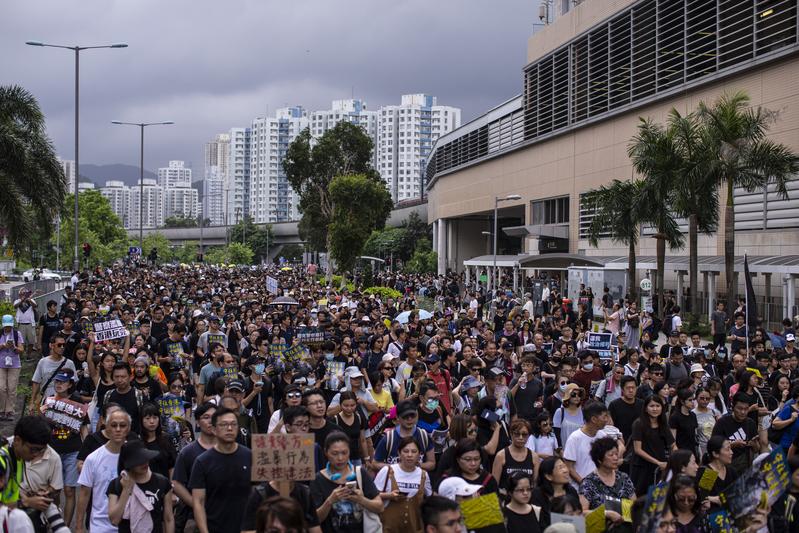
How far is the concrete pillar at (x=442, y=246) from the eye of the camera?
238 ft

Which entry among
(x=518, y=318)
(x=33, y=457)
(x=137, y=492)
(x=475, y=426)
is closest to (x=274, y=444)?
(x=137, y=492)

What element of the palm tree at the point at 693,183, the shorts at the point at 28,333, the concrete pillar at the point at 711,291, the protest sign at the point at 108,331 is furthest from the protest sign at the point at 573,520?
the concrete pillar at the point at 711,291

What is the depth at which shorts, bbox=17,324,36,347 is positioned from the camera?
21192mm

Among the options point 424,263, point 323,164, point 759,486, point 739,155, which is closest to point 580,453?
point 759,486

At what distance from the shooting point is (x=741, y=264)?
32062mm

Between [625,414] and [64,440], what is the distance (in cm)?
526

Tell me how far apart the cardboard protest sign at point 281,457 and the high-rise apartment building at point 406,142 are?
187 metres

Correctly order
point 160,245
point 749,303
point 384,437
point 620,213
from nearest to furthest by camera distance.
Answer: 1. point 384,437
2. point 749,303
3. point 620,213
4. point 160,245

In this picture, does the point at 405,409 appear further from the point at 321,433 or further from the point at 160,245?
the point at 160,245

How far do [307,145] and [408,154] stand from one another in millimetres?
127861

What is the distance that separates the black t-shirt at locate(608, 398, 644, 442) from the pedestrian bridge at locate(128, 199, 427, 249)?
77855mm

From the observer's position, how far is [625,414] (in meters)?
9.12

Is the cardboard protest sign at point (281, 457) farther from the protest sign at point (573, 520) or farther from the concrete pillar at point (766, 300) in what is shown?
the concrete pillar at point (766, 300)

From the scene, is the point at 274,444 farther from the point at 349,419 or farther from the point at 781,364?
the point at 781,364
